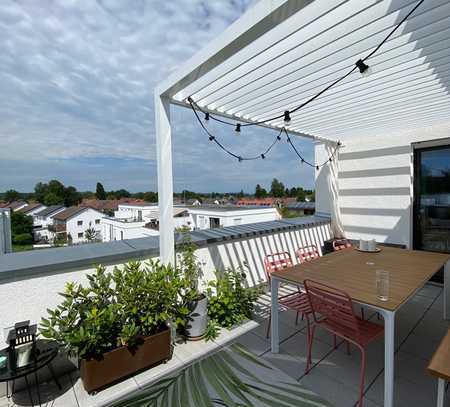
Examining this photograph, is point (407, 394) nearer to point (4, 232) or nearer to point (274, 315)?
point (274, 315)

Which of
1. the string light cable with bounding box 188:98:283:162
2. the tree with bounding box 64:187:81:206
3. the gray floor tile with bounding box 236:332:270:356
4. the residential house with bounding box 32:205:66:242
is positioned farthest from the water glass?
the tree with bounding box 64:187:81:206

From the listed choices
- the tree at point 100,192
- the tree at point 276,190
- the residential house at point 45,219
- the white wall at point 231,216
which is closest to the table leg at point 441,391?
the white wall at point 231,216

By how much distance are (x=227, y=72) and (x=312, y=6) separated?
0.80m

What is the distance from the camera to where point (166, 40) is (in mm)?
2406

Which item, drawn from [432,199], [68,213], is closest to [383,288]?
[432,199]

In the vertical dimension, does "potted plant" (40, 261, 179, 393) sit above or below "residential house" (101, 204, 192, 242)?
above

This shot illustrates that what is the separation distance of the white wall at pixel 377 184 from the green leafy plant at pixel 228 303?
335cm

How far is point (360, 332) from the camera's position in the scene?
70.8 inches

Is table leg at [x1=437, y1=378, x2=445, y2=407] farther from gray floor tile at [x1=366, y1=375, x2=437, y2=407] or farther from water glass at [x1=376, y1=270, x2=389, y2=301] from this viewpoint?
gray floor tile at [x1=366, y1=375, x2=437, y2=407]

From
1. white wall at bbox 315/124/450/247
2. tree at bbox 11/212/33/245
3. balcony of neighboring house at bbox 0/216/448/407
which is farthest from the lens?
tree at bbox 11/212/33/245

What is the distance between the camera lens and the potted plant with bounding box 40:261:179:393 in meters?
1.68

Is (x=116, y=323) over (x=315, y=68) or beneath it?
beneath

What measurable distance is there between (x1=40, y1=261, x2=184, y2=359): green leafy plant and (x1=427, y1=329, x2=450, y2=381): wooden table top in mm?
1820

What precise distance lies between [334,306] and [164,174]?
6.51ft
